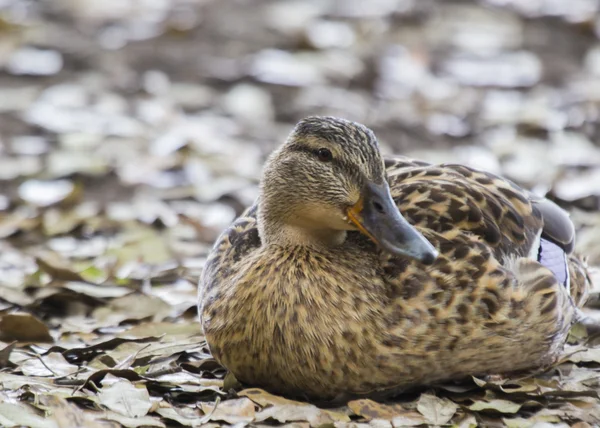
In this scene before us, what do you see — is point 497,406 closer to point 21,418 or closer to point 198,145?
point 21,418

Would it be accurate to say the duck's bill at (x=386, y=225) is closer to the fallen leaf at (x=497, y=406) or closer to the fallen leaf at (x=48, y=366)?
the fallen leaf at (x=497, y=406)

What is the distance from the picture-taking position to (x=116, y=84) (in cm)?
974

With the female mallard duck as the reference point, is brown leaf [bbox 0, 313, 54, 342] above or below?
below

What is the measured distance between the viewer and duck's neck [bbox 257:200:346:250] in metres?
4.83

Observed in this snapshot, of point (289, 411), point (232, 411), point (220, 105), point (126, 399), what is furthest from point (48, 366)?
point (220, 105)

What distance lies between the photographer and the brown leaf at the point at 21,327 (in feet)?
17.7

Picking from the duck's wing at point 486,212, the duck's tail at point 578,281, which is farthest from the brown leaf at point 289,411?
the duck's tail at point 578,281

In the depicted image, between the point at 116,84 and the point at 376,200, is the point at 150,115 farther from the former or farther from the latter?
the point at 376,200

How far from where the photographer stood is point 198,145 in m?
8.57

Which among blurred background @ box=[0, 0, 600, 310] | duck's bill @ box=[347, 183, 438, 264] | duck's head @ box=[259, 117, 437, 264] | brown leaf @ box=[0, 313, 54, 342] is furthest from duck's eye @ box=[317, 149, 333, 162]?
brown leaf @ box=[0, 313, 54, 342]

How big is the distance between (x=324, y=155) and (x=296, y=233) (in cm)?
36

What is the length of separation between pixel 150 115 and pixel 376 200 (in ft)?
15.8

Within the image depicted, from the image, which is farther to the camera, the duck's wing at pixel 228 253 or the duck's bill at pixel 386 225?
the duck's wing at pixel 228 253

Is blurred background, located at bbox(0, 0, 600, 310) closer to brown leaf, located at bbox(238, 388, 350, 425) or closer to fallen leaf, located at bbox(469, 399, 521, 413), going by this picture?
brown leaf, located at bbox(238, 388, 350, 425)
